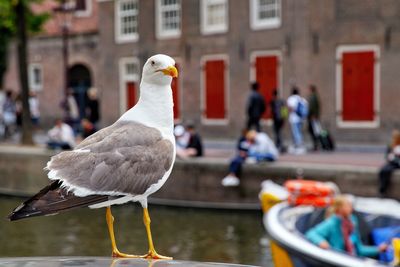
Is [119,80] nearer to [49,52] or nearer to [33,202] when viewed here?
[49,52]

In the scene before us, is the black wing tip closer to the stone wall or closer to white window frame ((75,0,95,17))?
the stone wall

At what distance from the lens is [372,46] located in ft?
60.0

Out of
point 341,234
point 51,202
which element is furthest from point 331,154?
point 51,202

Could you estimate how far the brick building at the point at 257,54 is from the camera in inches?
719

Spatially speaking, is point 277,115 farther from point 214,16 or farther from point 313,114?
point 214,16

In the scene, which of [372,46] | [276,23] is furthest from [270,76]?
[372,46]

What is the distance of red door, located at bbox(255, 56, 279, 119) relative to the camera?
2011 cm

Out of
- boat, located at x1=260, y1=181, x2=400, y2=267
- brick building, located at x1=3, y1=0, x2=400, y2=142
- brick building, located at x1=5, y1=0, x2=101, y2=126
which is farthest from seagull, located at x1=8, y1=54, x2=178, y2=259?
brick building, located at x1=5, y1=0, x2=101, y2=126

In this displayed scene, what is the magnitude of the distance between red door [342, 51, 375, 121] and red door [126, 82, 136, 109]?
7761 mm

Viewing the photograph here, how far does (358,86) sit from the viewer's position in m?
18.6

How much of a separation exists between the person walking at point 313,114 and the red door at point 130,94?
8.02 metres

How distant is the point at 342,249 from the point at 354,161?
7105 millimetres

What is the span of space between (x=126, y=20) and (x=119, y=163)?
75.1 ft

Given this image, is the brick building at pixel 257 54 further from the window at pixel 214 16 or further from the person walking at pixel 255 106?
the person walking at pixel 255 106
